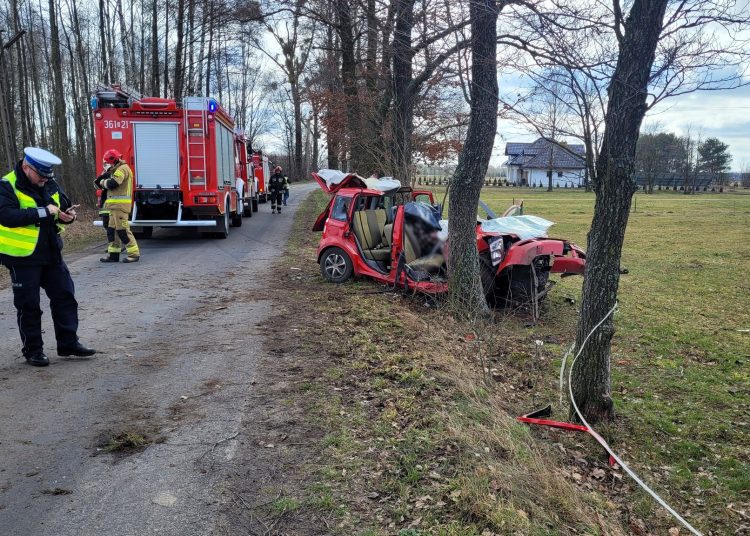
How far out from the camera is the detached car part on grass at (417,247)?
8547 millimetres

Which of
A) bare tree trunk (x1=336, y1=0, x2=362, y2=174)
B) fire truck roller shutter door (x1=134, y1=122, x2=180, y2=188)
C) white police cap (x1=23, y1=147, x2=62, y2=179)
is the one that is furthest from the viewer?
bare tree trunk (x1=336, y1=0, x2=362, y2=174)

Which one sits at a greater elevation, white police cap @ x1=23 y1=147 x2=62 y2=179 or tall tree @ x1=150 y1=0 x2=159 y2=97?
tall tree @ x1=150 y1=0 x2=159 y2=97

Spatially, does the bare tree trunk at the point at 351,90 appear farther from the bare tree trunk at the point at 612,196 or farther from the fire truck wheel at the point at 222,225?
the bare tree trunk at the point at 612,196

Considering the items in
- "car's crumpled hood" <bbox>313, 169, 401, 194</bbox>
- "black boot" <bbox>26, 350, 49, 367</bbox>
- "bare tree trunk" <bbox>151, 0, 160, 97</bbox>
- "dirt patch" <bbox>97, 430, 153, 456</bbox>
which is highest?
"bare tree trunk" <bbox>151, 0, 160, 97</bbox>

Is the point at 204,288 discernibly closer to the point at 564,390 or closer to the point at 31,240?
the point at 31,240

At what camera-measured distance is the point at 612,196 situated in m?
4.83

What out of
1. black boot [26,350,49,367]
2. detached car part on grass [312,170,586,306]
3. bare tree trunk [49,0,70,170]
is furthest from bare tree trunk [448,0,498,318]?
bare tree trunk [49,0,70,170]

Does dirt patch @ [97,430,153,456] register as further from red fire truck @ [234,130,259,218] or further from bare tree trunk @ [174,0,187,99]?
bare tree trunk @ [174,0,187,99]

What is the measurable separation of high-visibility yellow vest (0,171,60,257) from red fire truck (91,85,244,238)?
874 cm

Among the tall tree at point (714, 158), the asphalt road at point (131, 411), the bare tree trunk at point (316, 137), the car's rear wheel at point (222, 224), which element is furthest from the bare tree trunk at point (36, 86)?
the tall tree at point (714, 158)

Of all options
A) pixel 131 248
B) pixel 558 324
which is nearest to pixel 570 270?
pixel 558 324

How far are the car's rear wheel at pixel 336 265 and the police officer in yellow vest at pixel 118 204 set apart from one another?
13.8 feet

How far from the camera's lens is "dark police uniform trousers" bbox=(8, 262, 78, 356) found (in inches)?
209

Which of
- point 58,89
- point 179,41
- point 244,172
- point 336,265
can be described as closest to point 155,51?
point 179,41
